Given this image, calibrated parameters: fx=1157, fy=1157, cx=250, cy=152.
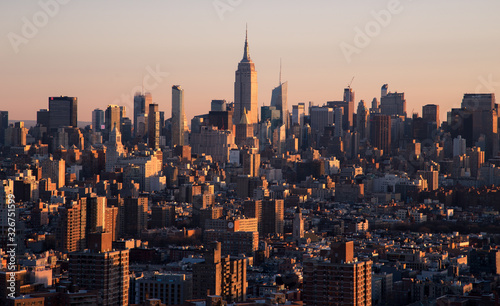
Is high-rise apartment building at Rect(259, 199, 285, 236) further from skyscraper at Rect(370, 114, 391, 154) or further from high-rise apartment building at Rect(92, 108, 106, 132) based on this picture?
high-rise apartment building at Rect(92, 108, 106, 132)

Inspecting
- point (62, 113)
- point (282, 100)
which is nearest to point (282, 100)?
point (282, 100)

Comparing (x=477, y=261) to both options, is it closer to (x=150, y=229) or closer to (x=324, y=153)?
(x=150, y=229)

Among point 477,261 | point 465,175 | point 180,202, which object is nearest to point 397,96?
point 465,175

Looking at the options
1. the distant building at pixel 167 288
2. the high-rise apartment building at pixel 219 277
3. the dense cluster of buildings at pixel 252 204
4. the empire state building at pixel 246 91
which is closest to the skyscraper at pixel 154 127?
the dense cluster of buildings at pixel 252 204

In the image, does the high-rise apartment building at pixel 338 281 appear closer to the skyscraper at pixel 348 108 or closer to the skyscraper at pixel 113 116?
the skyscraper at pixel 113 116

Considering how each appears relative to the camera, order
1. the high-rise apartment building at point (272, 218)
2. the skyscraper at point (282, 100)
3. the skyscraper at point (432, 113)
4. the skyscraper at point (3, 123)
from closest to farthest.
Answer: the high-rise apartment building at point (272, 218) → the skyscraper at point (3, 123) → the skyscraper at point (432, 113) → the skyscraper at point (282, 100)

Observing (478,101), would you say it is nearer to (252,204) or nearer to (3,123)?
(3,123)

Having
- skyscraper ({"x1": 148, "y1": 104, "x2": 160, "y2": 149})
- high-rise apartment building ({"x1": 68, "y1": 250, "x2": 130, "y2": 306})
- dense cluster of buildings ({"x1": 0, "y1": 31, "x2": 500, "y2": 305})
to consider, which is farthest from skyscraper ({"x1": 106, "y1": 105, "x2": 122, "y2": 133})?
high-rise apartment building ({"x1": 68, "y1": 250, "x2": 130, "y2": 306})
